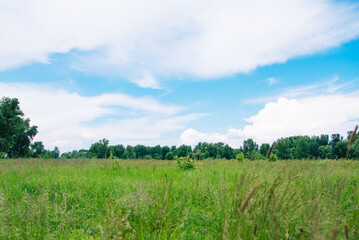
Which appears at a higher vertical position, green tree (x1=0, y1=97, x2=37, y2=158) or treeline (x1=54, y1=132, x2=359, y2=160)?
green tree (x1=0, y1=97, x2=37, y2=158)

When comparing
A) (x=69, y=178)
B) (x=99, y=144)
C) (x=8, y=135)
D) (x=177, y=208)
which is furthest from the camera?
(x=99, y=144)

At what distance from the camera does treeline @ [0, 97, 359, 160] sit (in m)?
23.0

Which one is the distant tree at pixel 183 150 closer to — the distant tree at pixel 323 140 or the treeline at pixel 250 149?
the treeline at pixel 250 149

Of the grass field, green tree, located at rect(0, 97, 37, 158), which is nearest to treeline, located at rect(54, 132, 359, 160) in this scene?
green tree, located at rect(0, 97, 37, 158)

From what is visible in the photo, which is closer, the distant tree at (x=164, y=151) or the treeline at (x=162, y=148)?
the treeline at (x=162, y=148)

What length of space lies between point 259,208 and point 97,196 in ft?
13.6

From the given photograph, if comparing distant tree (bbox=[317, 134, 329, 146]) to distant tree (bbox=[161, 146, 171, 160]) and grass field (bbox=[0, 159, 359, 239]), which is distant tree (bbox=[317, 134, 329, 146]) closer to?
distant tree (bbox=[161, 146, 171, 160])

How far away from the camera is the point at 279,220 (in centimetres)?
195

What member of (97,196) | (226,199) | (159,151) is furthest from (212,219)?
(159,151)

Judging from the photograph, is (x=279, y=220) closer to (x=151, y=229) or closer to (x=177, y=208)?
(x=151, y=229)

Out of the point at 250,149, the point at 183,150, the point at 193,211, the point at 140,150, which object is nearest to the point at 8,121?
the point at 193,211

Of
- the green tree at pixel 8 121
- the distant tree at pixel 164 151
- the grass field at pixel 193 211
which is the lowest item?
the distant tree at pixel 164 151

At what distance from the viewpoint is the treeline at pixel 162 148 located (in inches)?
904

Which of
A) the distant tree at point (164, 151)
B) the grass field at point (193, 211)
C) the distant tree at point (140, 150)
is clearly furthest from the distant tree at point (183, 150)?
the grass field at point (193, 211)
